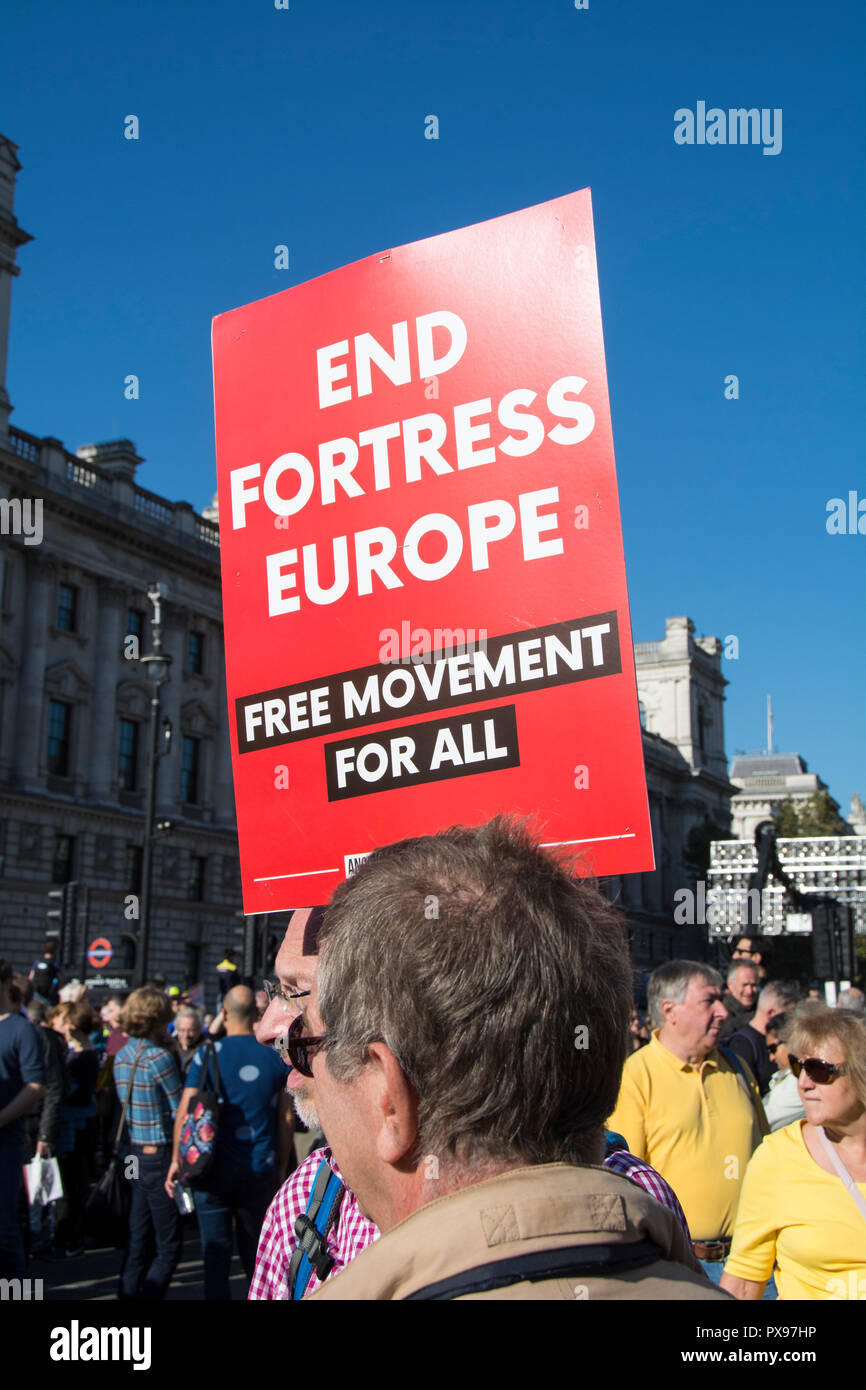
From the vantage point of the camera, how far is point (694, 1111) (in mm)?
4715

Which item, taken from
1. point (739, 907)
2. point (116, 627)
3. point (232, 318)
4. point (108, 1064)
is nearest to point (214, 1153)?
point (232, 318)

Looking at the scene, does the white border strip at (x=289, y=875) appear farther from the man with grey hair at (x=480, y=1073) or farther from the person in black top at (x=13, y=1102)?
the person in black top at (x=13, y=1102)

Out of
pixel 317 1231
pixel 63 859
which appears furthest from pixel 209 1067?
pixel 63 859

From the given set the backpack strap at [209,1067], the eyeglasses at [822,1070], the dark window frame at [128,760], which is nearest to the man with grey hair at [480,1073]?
the eyeglasses at [822,1070]

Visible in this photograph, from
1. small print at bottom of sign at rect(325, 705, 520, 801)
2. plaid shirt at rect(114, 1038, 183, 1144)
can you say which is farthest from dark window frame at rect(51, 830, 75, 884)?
small print at bottom of sign at rect(325, 705, 520, 801)

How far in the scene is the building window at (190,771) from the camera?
4338cm

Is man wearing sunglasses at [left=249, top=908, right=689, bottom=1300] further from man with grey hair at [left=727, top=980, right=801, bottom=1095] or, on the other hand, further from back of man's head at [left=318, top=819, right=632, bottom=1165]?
man with grey hair at [left=727, top=980, right=801, bottom=1095]

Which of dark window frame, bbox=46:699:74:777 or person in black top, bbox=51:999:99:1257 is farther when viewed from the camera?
dark window frame, bbox=46:699:74:777

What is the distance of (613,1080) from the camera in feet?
4.75

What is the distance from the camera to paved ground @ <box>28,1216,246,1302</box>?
794 centimetres

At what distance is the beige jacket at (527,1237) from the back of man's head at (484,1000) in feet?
0.33

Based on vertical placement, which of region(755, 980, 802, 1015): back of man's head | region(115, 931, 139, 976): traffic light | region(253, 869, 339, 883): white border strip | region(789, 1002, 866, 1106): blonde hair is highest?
region(115, 931, 139, 976): traffic light

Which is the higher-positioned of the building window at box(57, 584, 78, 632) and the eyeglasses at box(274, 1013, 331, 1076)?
the building window at box(57, 584, 78, 632)

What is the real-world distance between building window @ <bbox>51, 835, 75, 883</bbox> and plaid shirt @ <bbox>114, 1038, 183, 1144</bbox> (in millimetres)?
30604
